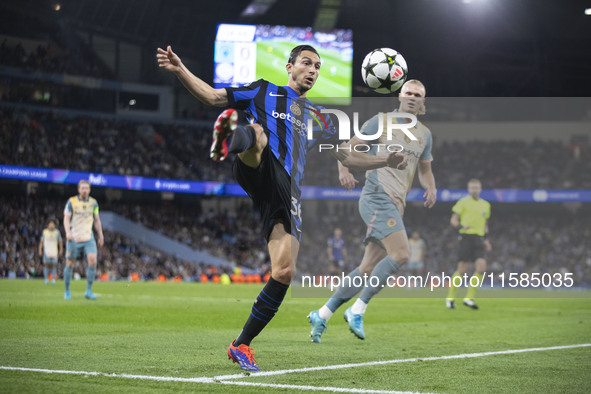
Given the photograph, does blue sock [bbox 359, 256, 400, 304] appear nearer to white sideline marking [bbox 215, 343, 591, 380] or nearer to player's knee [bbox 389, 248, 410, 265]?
player's knee [bbox 389, 248, 410, 265]

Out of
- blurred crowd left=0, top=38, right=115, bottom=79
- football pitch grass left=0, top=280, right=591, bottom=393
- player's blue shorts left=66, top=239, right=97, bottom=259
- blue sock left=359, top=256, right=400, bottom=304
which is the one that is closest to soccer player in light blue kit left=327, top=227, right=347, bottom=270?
player's blue shorts left=66, top=239, right=97, bottom=259

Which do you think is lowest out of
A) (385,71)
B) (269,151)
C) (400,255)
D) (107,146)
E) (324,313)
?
(324,313)

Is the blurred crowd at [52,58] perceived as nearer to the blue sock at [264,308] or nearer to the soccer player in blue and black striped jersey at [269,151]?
the soccer player in blue and black striped jersey at [269,151]

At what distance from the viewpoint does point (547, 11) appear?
33.3m

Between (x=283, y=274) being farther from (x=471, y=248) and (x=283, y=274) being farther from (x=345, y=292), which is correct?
(x=471, y=248)

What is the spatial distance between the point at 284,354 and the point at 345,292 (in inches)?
63.0

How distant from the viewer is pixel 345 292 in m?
7.62

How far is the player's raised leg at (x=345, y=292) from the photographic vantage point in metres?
7.34

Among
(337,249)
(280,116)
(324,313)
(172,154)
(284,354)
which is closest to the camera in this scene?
(280,116)

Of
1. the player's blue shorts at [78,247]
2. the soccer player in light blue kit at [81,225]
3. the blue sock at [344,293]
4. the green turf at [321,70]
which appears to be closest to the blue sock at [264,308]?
the blue sock at [344,293]

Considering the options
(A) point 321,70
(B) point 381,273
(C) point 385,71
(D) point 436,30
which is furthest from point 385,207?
(D) point 436,30

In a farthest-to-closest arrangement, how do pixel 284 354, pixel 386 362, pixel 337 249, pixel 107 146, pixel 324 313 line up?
pixel 107 146, pixel 337 249, pixel 324 313, pixel 284 354, pixel 386 362

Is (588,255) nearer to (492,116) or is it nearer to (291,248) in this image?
(492,116)

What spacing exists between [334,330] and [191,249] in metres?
31.7
